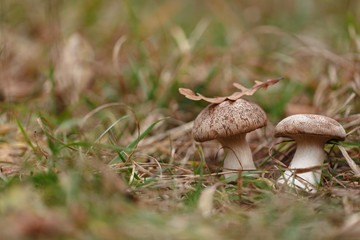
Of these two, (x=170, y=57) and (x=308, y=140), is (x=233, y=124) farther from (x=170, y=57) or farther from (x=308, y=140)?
(x=170, y=57)

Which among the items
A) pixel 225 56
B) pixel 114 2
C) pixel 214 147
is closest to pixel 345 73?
pixel 225 56

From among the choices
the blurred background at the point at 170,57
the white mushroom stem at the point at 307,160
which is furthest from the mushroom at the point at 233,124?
the blurred background at the point at 170,57

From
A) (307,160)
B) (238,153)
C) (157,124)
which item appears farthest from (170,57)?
(307,160)

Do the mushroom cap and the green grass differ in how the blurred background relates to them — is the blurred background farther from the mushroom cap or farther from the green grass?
the mushroom cap

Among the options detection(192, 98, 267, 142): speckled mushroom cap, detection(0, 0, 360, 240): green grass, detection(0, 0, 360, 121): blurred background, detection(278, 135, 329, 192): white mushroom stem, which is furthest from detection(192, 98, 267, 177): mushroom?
detection(0, 0, 360, 121): blurred background

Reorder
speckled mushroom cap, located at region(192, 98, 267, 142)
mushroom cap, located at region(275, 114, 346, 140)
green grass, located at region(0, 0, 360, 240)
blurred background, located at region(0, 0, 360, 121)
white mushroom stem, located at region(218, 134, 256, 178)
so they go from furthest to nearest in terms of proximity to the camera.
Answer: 1. blurred background, located at region(0, 0, 360, 121)
2. white mushroom stem, located at region(218, 134, 256, 178)
3. speckled mushroom cap, located at region(192, 98, 267, 142)
4. mushroom cap, located at region(275, 114, 346, 140)
5. green grass, located at region(0, 0, 360, 240)

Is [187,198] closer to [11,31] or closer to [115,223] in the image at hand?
[115,223]
